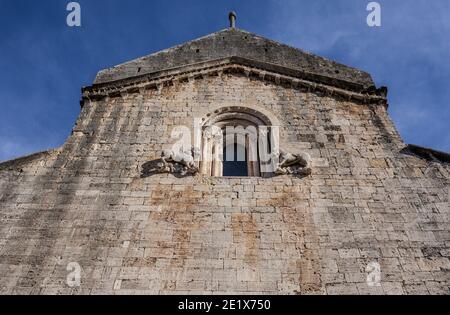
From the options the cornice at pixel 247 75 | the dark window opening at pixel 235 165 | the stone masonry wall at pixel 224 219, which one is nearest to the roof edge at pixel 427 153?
the stone masonry wall at pixel 224 219

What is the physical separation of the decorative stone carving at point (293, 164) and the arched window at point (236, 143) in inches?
10.0

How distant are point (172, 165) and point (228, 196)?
131 cm

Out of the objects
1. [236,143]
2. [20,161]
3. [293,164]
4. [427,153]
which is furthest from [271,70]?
[20,161]

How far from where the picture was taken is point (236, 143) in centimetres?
1030

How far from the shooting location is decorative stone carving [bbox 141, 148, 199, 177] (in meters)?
8.85

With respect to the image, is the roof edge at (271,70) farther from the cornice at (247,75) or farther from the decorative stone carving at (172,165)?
the decorative stone carving at (172,165)

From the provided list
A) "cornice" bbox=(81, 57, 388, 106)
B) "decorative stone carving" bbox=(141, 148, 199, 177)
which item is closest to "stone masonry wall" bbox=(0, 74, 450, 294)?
"decorative stone carving" bbox=(141, 148, 199, 177)

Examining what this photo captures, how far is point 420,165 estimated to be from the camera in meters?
8.98

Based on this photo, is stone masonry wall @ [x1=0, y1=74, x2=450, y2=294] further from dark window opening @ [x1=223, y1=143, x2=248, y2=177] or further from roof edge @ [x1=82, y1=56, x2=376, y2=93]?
roof edge @ [x1=82, y1=56, x2=376, y2=93]

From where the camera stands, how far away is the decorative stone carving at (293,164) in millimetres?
8828

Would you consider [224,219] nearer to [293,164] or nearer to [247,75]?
[293,164]
